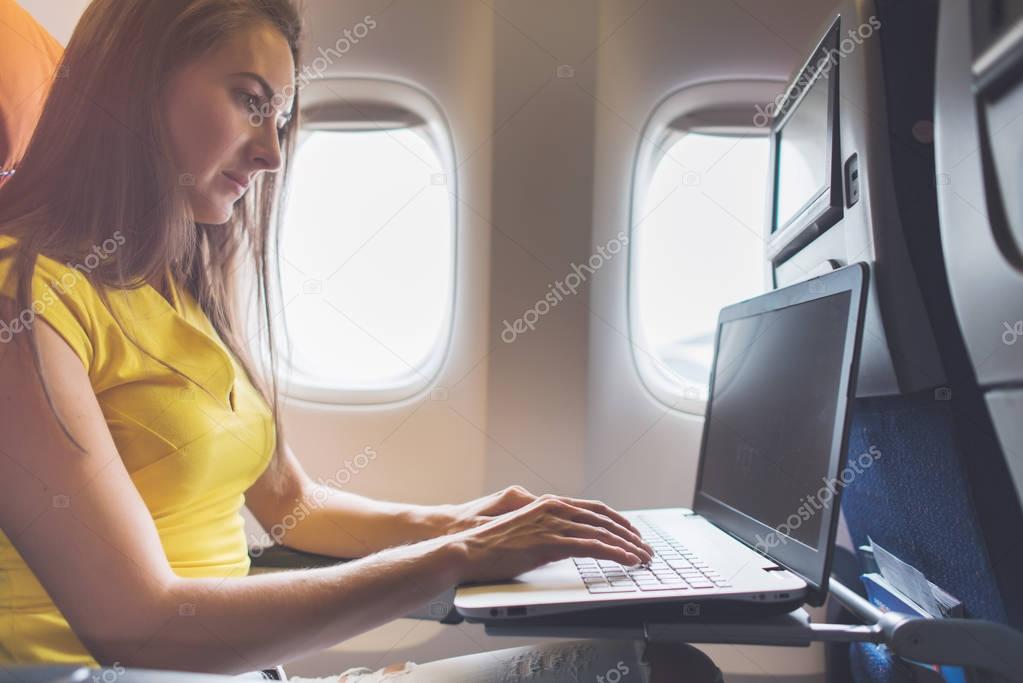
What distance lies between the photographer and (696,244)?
2148 mm

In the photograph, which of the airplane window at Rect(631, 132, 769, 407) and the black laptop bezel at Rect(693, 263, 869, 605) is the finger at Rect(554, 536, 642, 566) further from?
the airplane window at Rect(631, 132, 769, 407)

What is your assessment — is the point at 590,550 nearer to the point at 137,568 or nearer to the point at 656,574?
the point at 656,574

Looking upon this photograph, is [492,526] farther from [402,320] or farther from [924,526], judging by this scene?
[402,320]

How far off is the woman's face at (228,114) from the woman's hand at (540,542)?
2.30ft

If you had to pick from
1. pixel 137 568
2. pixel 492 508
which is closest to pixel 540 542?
pixel 492 508

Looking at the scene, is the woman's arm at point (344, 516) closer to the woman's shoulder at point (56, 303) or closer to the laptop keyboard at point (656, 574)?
the laptop keyboard at point (656, 574)

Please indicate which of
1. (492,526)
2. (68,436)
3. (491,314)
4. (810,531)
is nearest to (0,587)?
(68,436)

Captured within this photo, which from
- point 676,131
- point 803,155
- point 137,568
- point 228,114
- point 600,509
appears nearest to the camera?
point 137,568

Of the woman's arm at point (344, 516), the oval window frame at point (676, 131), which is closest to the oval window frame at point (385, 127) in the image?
the oval window frame at point (676, 131)

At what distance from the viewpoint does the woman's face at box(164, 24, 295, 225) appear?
3.63ft

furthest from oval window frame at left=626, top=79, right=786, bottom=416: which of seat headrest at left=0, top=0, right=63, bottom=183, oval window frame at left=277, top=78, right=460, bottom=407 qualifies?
seat headrest at left=0, top=0, right=63, bottom=183

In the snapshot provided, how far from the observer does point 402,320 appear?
7.08 ft

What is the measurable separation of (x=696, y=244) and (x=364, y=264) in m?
0.97

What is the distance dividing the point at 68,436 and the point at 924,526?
1.02 metres
